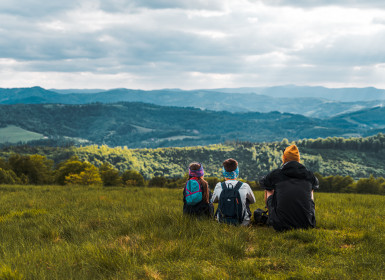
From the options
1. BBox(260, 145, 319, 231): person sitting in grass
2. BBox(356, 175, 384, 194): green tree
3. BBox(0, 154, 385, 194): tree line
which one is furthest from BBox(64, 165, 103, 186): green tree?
BBox(356, 175, 384, 194): green tree

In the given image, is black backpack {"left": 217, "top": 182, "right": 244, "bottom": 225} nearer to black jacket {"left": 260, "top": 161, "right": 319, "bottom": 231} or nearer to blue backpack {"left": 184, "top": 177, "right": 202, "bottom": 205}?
blue backpack {"left": 184, "top": 177, "right": 202, "bottom": 205}

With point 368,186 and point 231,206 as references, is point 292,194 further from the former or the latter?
point 368,186

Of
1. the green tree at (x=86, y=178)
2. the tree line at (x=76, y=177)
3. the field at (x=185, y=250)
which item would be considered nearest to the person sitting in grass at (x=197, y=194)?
the field at (x=185, y=250)

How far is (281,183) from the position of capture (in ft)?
25.7

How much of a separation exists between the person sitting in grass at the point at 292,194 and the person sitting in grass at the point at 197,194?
1919 mm

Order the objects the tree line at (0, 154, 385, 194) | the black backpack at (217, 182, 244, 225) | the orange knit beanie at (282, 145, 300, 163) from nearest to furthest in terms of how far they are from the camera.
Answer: the orange knit beanie at (282, 145, 300, 163) → the black backpack at (217, 182, 244, 225) → the tree line at (0, 154, 385, 194)

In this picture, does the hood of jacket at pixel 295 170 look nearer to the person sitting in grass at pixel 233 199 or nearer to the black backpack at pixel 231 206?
the person sitting in grass at pixel 233 199

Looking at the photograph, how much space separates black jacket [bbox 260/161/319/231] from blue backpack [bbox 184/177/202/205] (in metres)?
2.08

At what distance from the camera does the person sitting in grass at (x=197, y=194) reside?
8844mm

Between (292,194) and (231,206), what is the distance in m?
1.65

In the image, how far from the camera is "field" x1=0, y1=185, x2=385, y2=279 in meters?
5.16

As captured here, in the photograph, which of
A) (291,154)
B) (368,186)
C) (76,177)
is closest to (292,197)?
(291,154)

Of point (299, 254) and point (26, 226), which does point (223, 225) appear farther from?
point (26, 226)

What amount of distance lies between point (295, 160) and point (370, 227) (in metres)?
2.66
